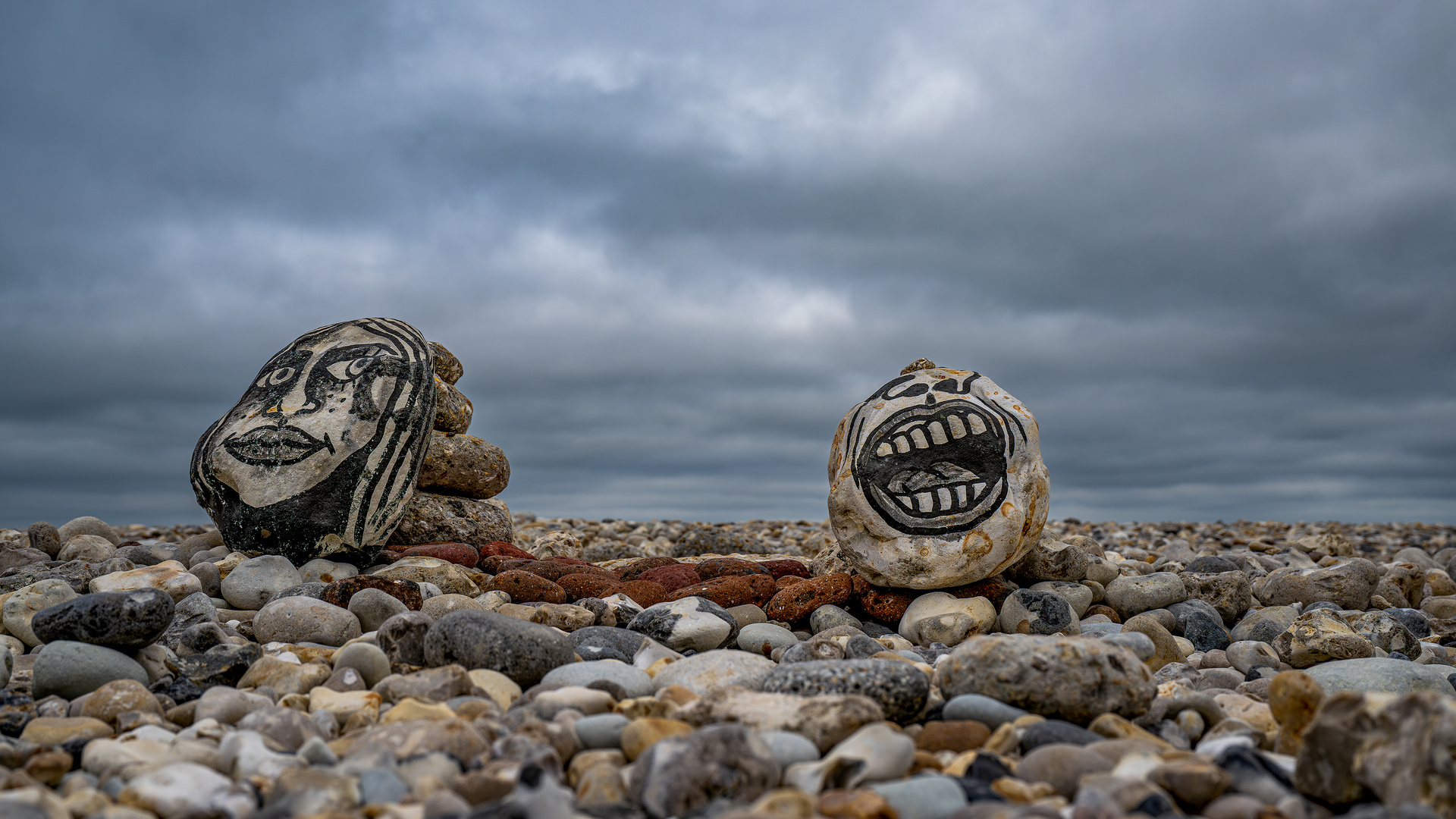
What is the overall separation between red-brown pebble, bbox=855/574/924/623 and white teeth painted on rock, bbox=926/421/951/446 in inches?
50.0

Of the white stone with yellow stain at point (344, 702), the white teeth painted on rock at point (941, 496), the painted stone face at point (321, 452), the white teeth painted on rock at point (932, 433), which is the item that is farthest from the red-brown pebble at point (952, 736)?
the painted stone face at point (321, 452)

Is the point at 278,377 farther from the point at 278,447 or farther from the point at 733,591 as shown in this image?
the point at 733,591

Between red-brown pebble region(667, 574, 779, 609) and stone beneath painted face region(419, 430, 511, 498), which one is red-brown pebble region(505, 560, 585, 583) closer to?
red-brown pebble region(667, 574, 779, 609)

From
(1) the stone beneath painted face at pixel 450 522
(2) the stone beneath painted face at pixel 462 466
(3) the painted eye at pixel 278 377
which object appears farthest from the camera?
(2) the stone beneath painted face at pixel 462 466

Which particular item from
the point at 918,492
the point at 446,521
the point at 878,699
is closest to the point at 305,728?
the point at 878,699

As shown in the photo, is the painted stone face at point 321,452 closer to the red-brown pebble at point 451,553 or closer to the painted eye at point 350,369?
the painted eye at point 350,369

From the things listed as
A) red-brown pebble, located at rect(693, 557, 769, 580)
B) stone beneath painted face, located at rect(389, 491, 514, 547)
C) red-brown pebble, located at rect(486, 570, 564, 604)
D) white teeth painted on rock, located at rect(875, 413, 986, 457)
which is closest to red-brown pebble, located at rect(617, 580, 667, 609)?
red-brown pebble, located at rect(486, 570, 564, 604)

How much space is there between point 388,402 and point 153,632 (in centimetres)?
338

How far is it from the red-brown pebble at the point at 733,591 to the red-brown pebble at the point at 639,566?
805mm

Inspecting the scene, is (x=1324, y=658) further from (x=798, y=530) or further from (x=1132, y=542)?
(x=798, y=530)

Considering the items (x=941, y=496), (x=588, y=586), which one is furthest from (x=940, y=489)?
(x=588, y=586)

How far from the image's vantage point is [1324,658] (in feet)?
20.9

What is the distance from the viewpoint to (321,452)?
26.6 ft

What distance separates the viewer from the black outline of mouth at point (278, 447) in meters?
8.09
